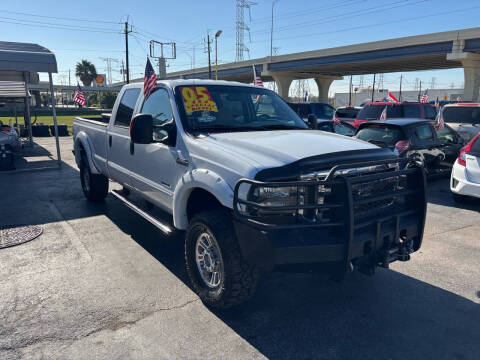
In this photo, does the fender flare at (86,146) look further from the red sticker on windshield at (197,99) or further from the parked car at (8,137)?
the parked car at (8,137)

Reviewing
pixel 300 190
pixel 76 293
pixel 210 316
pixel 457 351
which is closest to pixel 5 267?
pixel 76 293

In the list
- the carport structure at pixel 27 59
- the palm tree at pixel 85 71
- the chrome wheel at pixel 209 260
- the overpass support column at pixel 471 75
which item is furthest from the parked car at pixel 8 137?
the palm tree at pixel 85 71

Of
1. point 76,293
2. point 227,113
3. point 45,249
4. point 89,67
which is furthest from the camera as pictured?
point 89,67

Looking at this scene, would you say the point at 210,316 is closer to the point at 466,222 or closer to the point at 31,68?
the point at 466,222

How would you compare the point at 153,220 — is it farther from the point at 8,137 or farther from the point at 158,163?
the point at 8,137

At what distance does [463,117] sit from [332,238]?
10.9 m

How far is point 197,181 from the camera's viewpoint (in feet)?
11.3

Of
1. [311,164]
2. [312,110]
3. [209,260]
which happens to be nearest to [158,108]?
[209,260]

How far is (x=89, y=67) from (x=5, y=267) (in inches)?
3280

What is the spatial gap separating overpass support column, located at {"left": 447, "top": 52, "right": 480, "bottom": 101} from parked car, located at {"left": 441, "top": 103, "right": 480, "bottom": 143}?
1969 centimetres

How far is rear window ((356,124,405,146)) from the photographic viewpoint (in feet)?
26.4

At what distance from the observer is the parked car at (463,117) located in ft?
35.8

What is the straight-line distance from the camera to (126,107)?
5332mm

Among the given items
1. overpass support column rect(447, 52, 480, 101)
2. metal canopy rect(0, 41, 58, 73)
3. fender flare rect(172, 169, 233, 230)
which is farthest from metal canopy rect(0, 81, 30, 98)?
overpass support column rect(447, 52, 480, 101)
